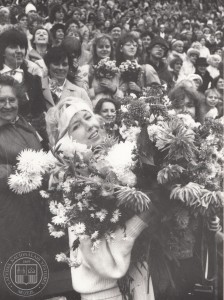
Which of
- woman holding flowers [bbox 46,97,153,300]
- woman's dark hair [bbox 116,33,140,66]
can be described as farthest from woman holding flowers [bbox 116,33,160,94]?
woman holding flowers [bbox 46,97,153,300]

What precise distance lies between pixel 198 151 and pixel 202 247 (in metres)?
0.43

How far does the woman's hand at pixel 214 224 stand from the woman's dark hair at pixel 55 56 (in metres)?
1.66

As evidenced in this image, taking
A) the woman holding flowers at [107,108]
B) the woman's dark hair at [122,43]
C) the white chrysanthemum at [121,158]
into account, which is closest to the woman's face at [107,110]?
the woman holding flowers at [107,108]

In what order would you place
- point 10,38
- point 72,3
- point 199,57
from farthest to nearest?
point 199,57
point 72,3
point 10,38

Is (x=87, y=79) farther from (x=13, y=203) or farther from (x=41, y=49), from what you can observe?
(x=13, y=203)

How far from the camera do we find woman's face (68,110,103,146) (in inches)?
96.0

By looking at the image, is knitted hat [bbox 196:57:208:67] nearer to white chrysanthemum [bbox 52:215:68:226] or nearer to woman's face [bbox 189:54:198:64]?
woman's face [bbox 189:54:198:64]

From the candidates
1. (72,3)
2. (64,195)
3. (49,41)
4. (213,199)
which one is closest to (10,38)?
(49,41)

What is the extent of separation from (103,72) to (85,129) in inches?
50.0

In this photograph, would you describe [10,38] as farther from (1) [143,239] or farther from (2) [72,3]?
(1) [143,239]

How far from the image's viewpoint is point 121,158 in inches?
83.5

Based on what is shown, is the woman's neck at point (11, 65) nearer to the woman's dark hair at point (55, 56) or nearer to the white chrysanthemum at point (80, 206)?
the woman's dark hair at point (55, 56)

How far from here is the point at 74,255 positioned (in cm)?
226

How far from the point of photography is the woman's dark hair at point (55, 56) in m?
3.55
